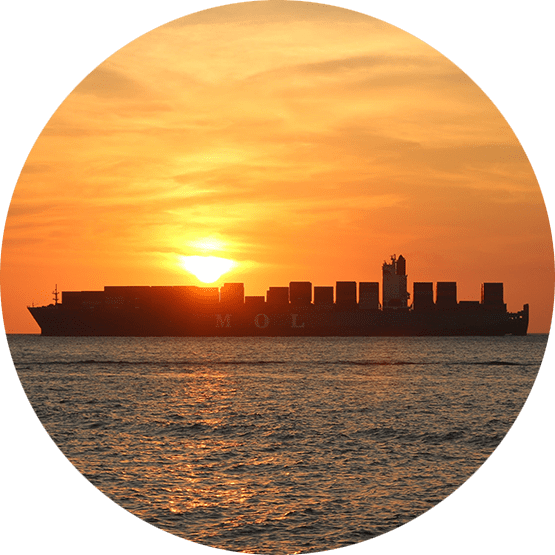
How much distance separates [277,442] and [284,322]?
62.2 metres

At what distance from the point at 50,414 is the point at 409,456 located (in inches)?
539

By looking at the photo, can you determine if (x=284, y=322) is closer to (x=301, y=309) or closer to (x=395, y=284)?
(x=301, y=309)

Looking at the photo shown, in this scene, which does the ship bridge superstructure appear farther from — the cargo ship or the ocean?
the ocean

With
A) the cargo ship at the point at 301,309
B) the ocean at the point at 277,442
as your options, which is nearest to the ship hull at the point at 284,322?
the cargo ship at the point at 301,309

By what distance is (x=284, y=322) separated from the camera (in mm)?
81812

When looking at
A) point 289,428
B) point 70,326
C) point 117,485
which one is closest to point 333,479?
point 117,485

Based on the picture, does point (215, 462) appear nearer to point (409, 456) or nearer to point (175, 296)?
point (409, 456)

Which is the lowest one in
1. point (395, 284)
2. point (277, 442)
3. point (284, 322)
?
point (277, 442)

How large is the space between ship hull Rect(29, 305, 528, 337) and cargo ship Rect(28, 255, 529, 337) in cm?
12

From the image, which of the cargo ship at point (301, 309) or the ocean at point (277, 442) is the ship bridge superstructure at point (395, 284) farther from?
the ocean at point (277, 442)

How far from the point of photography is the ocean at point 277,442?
13.2m

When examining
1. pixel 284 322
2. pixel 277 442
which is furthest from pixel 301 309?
pixel 277 442

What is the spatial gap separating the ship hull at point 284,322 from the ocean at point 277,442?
1525 inches

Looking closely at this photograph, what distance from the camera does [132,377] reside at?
39.2 metres
